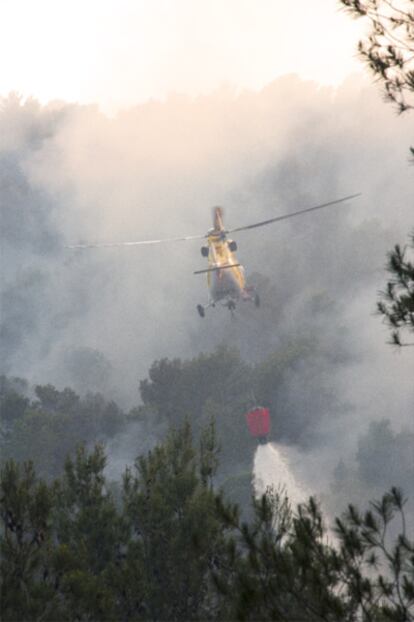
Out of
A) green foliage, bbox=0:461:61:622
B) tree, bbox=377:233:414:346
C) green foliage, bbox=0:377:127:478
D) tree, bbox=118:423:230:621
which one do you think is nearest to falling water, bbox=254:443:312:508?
green foliage, bbox=0:377:127:478

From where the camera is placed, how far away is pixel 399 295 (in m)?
18.2

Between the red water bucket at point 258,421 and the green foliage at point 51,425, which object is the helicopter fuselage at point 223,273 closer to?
the red water bucket at point 258,421

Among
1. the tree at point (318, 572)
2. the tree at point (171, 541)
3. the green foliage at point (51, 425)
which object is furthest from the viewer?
the green foliage at point (51, 425)

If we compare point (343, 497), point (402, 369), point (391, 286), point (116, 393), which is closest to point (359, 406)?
point (402, 369)

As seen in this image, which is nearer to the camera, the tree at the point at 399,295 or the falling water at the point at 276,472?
the tree at the point at 399,295

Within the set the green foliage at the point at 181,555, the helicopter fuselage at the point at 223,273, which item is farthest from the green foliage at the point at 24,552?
the helicopter fuselage at the point at 223,273

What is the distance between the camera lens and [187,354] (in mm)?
170875

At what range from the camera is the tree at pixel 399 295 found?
17.9m

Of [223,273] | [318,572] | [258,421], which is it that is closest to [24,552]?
[318,572]

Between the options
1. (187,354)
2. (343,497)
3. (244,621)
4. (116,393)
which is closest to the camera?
(244,621)

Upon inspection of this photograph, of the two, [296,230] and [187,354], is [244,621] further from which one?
[296,230]

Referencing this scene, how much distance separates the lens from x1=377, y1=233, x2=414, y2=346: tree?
17.9 meters

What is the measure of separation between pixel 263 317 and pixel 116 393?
2105 centimetres

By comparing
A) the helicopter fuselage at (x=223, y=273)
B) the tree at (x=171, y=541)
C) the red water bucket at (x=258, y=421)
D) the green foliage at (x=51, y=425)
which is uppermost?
the green foliage at (x=51, y=425)
